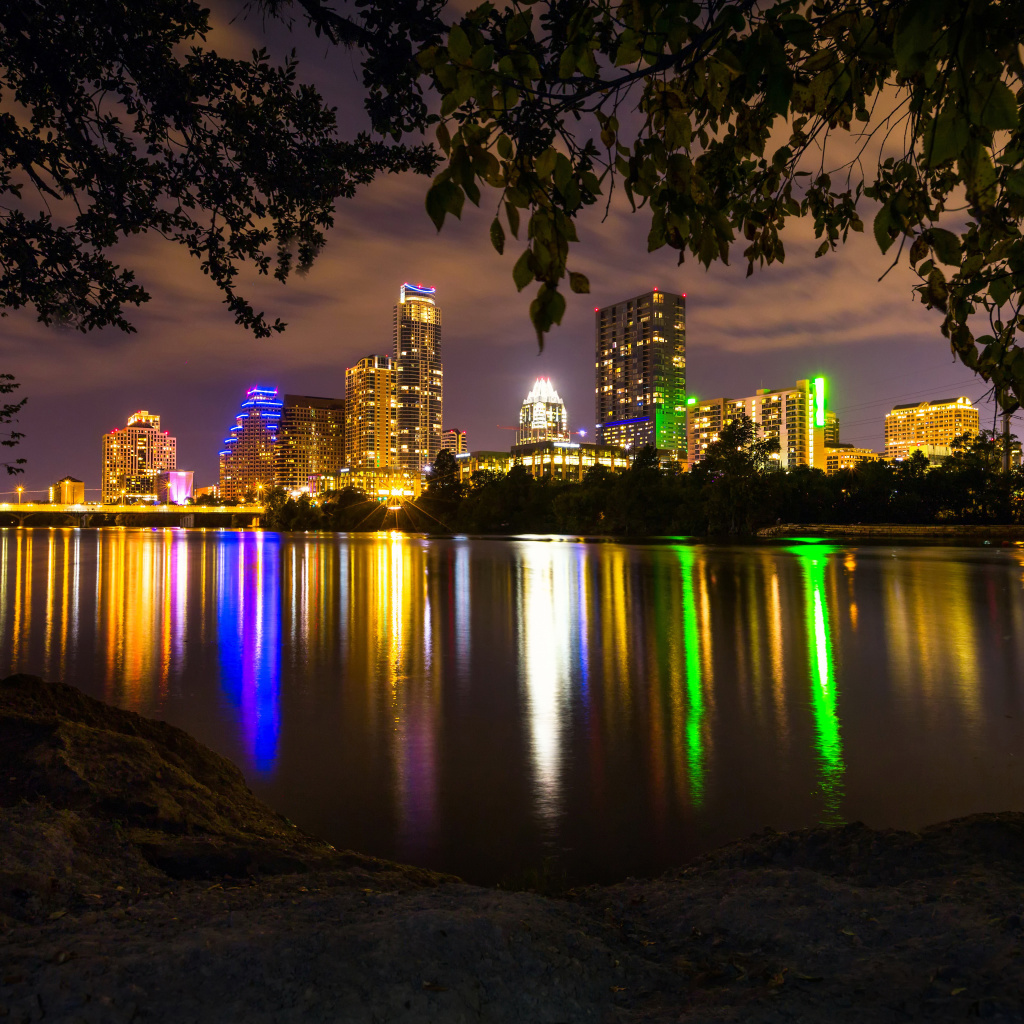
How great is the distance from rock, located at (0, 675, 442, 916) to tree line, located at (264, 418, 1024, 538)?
60.8 metres

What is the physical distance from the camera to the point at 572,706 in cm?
870

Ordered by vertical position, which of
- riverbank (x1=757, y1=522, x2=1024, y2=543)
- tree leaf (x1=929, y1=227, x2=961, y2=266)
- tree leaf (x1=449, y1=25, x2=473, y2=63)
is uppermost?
tree leaf (x1=449, y1=25, x2=473, y2=63)

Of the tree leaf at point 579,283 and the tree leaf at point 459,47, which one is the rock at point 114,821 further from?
the tree leaf at point 459,47

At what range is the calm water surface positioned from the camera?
5508mm

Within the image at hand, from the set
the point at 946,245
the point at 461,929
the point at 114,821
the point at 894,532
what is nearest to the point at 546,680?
the point at 114,821

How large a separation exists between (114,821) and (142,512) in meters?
200

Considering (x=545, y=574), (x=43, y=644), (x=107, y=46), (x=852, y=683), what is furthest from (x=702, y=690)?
(x=545, y=574)

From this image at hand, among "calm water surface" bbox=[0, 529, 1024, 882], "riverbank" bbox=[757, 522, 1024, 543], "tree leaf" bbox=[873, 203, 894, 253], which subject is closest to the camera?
"tree leaf" bbox=[873, 203, 894, 253]

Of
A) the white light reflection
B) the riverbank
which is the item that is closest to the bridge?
the riverbank

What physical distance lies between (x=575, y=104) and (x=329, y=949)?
3190mm

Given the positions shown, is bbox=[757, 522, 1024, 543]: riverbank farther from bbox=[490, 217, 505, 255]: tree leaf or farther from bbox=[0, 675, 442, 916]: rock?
bbox=[490, 217, 505, 255]: tree leaf

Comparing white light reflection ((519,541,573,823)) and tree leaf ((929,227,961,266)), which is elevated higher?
tree leaf ((929,227,961,266))

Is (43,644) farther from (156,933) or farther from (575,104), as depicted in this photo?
(575,104)

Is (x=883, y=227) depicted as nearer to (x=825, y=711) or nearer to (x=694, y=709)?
(x=694, y=709)
